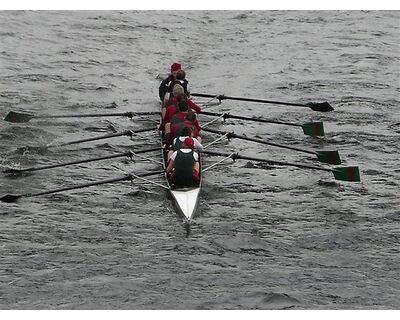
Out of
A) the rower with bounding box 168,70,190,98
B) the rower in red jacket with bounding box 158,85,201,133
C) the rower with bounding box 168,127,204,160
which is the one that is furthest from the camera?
the rower with bounding box 168,70,190,98

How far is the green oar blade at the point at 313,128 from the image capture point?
20.1 meters

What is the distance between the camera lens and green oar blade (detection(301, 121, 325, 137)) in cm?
2006

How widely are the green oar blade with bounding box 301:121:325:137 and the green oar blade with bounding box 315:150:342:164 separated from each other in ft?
6.61

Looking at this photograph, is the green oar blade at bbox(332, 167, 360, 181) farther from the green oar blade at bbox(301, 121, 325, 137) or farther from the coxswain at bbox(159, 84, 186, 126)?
the coxswain at bbox(159, 84, 186, 126)

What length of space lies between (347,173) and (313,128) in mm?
3113

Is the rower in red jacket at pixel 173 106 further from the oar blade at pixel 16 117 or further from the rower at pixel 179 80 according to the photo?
the oar blade at pixel 16 117

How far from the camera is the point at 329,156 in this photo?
59.1ft

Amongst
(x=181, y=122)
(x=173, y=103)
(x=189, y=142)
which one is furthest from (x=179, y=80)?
(x=189, y=142)

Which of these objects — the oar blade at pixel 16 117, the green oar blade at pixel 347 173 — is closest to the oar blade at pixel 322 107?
the green oar blade at pixel 347 173

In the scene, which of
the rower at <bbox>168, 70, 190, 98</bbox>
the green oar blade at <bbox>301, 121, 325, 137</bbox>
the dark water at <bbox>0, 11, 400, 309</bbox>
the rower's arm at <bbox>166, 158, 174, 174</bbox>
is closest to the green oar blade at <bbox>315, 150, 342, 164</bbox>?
the dark water at <bbox>0, 11, 400, 309</bbox>

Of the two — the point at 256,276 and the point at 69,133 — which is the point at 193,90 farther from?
the point at 256,276

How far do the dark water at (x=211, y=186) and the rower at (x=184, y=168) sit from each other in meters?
0.63

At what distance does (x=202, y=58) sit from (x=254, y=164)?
9608 millimetres

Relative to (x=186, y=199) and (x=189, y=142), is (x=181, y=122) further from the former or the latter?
(x=186, y=199)
